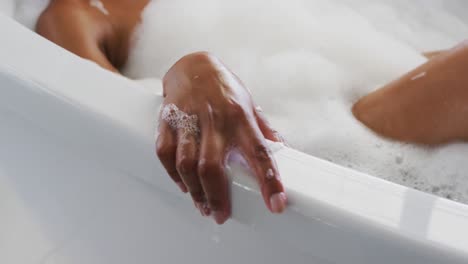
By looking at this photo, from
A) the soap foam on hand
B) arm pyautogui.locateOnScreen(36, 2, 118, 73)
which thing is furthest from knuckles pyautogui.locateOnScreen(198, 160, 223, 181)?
arm pyautogui.locateOnScreen(36, 2, 118, 73)

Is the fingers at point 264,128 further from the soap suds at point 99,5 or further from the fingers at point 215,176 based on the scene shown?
the soap suds at point 99,5

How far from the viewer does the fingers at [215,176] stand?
1.67ft

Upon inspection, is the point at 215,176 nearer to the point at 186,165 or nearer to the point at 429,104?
the point at 186,165

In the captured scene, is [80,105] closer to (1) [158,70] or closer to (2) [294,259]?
(2) [294,259]

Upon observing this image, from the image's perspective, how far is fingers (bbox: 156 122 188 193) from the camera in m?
0.54

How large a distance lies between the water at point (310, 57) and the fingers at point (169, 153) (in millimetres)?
254

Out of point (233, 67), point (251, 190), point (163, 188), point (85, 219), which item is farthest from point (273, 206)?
point (233, 67)

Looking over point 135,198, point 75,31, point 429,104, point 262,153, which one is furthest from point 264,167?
point 75,31

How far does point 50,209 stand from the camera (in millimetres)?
729

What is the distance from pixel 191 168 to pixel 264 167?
0.21 ft

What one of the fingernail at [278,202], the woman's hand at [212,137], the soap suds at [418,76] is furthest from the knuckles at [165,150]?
the soap suds at [418,76]

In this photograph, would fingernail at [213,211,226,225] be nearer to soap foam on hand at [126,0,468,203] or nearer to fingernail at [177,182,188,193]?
fingernail at [177,182,188,193]

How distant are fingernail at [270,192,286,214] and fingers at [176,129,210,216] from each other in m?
0.06

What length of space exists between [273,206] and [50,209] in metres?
0.35
